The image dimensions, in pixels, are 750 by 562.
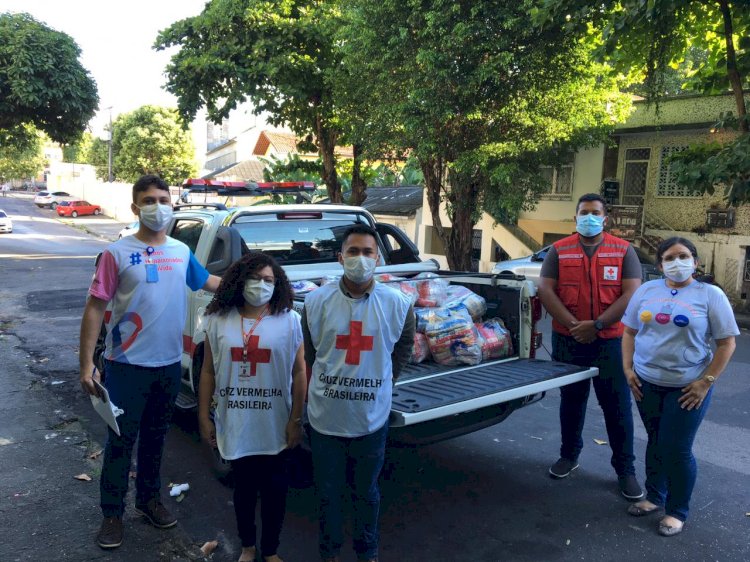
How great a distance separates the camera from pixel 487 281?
4.75 metres

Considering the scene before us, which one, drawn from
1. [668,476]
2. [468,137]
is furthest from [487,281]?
[468,137]

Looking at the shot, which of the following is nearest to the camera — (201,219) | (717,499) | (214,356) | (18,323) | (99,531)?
(214,356)

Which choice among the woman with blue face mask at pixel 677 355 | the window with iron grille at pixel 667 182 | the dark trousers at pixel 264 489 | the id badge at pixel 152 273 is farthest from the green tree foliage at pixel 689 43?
the dark trousers at pixel 264 489

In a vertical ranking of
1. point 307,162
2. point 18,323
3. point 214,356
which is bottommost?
point 18,323

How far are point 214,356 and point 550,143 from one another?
12179mm

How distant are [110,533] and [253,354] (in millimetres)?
1371

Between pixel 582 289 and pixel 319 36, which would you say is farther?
pixel 319 36

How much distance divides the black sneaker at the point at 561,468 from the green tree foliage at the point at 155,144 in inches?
1876

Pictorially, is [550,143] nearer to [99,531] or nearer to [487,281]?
[487,281]

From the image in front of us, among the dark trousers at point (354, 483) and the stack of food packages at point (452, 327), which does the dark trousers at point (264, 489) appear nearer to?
the dark trousers at point (354, 483)

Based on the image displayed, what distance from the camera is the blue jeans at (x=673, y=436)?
3635 mm

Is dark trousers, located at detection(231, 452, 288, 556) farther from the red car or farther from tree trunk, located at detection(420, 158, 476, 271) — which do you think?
the red car

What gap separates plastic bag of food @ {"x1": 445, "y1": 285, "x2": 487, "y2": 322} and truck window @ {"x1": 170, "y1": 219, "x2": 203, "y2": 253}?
222 cm

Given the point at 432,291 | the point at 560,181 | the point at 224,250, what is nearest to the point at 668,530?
the point at 432,291
